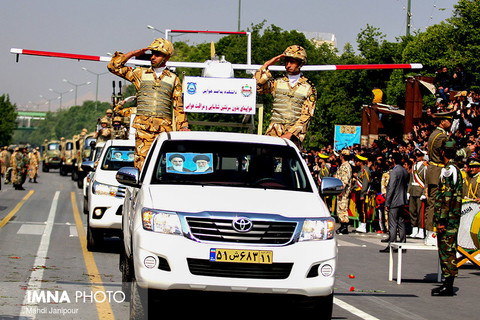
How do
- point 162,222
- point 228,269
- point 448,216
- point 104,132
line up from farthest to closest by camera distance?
point 104,132
point 448,216
point 162,222
point 228,269

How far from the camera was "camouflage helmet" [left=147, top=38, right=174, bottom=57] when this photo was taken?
10.9 metres

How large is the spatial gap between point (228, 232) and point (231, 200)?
374 millimetres

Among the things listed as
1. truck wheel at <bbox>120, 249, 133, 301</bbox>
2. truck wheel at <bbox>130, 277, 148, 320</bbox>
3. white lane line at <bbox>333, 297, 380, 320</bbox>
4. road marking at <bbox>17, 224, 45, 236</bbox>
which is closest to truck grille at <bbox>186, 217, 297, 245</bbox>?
truck wheel at <bbox>130, 277, 148, 320</bbox>

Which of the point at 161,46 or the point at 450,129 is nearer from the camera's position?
the point at 161,46

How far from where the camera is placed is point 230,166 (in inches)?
323

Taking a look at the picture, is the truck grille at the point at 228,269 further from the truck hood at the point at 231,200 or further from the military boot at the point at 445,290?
the military boot at the point at 445,290

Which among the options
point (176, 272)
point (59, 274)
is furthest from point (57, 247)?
point (176, 272)

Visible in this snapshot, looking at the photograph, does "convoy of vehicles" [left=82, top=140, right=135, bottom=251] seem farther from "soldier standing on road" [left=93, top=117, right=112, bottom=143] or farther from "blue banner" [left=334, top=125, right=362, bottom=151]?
"blue banner" [left=334, top=125, right=362, bottom=151]

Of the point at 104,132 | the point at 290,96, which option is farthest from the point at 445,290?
the point at 104,132

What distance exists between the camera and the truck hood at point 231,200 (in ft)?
23.2

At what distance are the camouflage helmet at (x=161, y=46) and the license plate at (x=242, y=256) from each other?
4659mm

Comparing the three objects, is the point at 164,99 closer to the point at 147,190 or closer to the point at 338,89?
the point at 147,190

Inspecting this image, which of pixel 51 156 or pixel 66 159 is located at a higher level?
pixel 66 159

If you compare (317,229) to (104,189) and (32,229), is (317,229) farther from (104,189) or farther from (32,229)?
(32,229)
